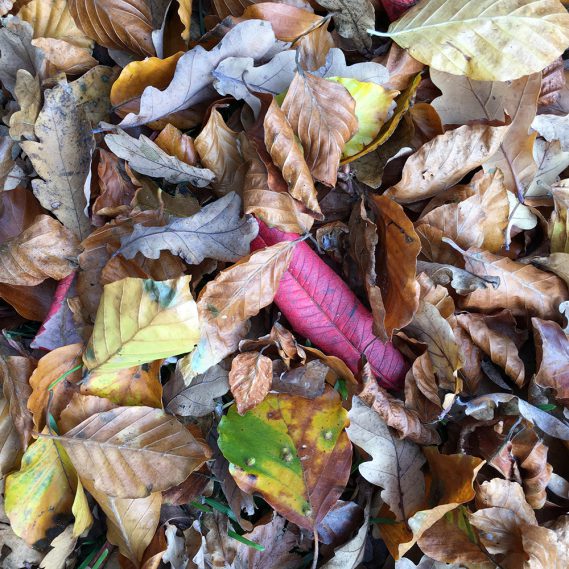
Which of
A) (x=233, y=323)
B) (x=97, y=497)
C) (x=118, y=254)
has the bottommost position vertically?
(x=97, y=497)

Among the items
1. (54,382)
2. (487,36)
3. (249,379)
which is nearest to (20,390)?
(54,382)

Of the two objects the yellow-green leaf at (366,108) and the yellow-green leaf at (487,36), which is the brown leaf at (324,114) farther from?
the yellow-green leaf at (487,36)

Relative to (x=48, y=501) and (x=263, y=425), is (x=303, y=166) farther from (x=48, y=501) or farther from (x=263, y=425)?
(x=48, y=501)

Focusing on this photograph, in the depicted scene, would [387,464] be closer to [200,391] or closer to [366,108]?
[200,391]

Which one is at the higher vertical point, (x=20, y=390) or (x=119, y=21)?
(x=119, y=21)

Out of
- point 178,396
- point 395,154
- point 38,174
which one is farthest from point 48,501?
point 395,154
